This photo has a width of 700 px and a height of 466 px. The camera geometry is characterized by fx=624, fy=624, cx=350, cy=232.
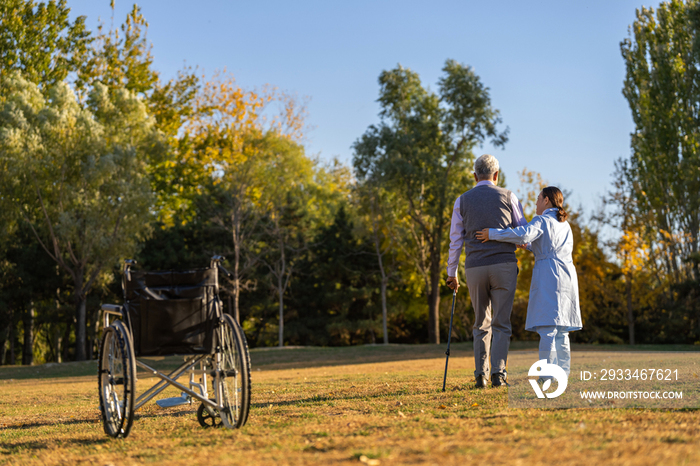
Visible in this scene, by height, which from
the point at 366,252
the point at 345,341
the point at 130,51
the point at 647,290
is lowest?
the point at 345,341

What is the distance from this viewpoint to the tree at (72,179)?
2089 centimetres

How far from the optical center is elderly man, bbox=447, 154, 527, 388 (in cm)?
589

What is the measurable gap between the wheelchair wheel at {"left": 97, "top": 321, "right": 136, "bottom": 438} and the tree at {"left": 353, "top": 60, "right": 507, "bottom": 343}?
74.4 ft

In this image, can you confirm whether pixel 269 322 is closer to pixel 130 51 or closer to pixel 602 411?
pixel 130 51

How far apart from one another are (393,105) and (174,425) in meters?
25.9

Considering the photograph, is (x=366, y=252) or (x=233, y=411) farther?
(x=366, y=252)

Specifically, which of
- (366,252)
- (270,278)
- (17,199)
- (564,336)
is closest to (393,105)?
(366,252)

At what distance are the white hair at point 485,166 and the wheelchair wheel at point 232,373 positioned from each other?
9.91 feet

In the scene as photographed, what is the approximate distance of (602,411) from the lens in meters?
4.25

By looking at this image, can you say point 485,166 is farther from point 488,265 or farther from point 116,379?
point 116,379

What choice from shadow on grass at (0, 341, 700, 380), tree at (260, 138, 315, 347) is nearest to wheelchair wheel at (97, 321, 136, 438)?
shadow on grass at (0, 341, 700, 380)

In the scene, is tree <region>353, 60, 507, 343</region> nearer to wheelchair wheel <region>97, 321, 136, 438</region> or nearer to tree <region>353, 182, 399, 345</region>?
tree <region>353, 182, 399, 345</region>

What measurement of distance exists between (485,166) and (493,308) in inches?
55.1

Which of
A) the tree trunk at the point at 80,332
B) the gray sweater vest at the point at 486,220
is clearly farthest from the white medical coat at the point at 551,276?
the tree trunk at the point at 80,332
